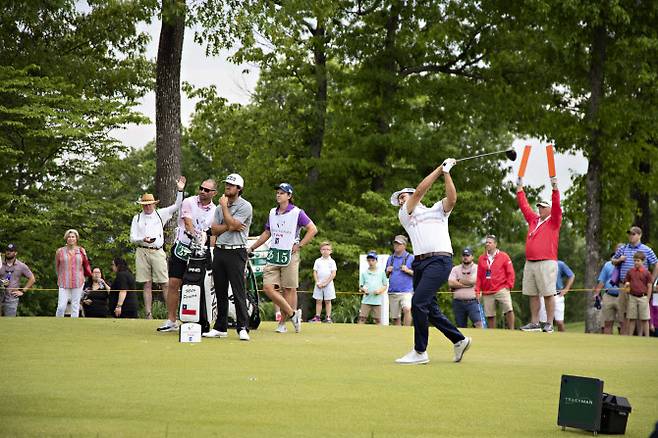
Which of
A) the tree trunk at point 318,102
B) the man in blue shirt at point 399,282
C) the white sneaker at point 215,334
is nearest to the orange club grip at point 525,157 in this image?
the white sneaker at point 215,334

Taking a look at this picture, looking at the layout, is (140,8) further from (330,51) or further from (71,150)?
(330,51)

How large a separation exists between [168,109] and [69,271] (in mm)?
5519

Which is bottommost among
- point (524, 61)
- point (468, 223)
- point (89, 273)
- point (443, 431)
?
point (443, 431)

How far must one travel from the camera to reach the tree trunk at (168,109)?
85.5ft

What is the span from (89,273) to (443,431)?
1607 centimetres

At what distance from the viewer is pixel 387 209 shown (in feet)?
125

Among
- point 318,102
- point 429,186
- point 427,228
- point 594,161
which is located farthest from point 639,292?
point 318,102

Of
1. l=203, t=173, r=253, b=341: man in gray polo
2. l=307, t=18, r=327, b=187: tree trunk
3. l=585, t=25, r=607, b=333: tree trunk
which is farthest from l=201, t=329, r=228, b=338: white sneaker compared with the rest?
l=307, t=18, r=327, b=187: tree trunk

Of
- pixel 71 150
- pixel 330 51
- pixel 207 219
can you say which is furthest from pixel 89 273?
pixel 330 51

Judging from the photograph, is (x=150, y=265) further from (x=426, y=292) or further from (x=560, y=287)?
(x=426, y=292)

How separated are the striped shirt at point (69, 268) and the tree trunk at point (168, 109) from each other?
14.2ft

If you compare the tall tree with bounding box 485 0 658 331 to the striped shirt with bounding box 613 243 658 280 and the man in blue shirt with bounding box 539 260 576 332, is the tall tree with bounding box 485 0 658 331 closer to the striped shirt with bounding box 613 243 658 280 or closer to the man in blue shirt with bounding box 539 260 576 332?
the man in blue shirt with bounding box 539 260 576 332

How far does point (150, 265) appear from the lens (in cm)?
2133

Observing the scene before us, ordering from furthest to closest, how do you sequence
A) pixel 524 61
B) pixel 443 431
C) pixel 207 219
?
1. pixel 524 61
2. pixel 207 219
3. pixel 443 431
